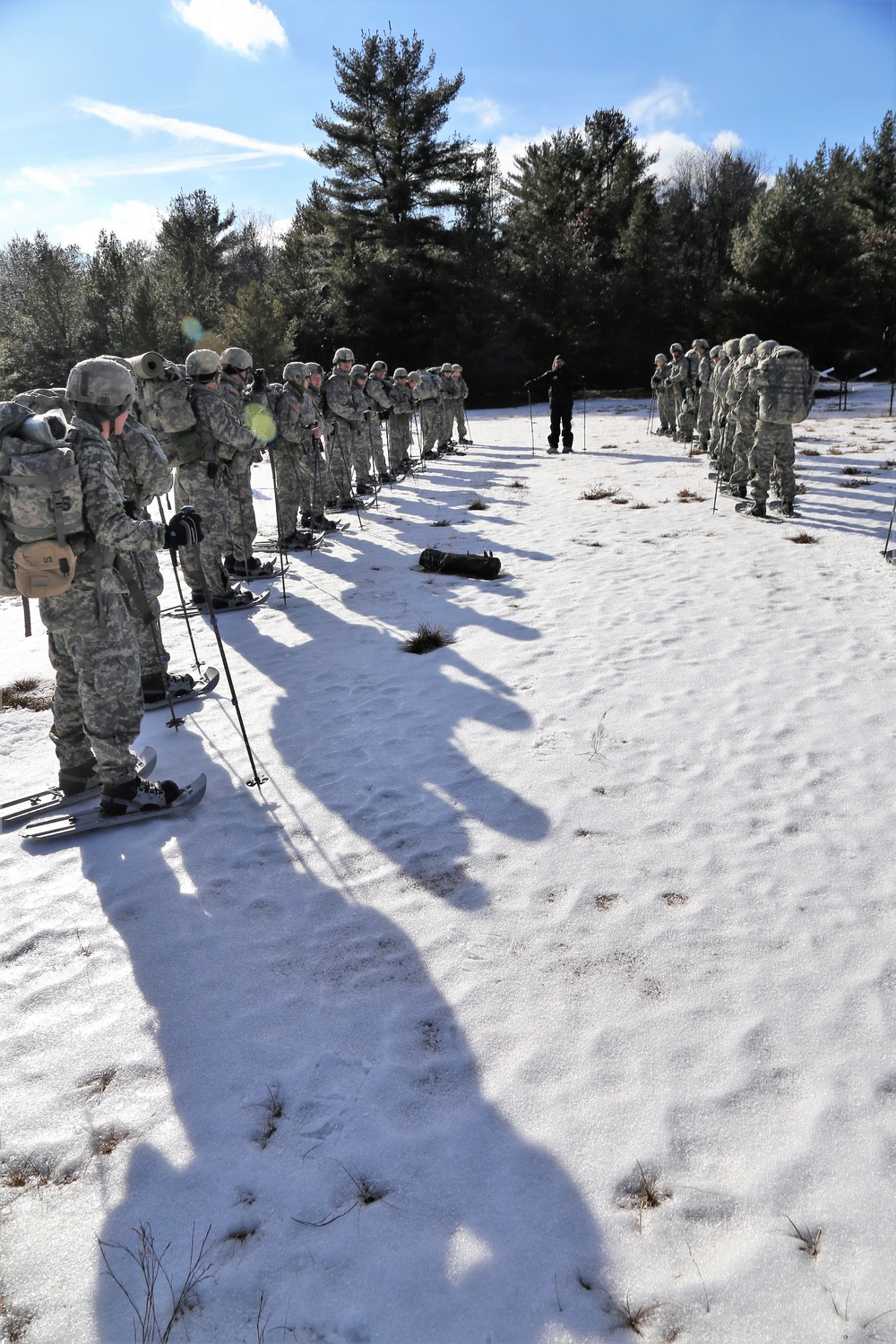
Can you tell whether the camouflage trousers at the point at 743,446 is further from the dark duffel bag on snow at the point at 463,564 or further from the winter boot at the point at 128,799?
the winter boot at the point at 128,799

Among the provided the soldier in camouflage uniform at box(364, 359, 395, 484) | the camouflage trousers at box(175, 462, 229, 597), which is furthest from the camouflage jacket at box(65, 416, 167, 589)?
the soldier in camouflage uniform at box(364, 359, 395, 484)

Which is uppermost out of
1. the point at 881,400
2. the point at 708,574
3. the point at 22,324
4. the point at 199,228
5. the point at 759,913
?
the point at 199,228

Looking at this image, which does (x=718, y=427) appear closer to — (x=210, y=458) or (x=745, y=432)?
(x=745, y=432)

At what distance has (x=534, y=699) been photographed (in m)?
5.82

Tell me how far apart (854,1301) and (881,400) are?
28.1m

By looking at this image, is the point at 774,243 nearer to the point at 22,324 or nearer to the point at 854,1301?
the point at 22,324

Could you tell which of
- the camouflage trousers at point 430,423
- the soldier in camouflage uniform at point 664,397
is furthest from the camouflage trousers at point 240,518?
the soldier in camouflage uniform at point 664,397

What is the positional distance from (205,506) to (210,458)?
1.60 ft

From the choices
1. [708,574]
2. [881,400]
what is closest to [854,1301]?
[708,574]

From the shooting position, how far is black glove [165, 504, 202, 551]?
4469 mm

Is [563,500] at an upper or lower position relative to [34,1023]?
upper

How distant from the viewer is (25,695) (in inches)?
253

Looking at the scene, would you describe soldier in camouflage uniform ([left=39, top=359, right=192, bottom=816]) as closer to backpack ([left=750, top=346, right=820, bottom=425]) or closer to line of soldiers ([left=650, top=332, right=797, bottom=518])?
backpack ([left=750, top=346, right=820, bottom=425])

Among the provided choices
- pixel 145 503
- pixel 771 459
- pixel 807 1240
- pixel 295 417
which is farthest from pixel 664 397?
pixel 807 1240
